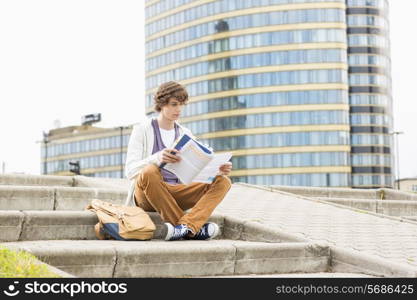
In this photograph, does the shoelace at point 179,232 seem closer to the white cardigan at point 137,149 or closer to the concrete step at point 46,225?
the concrete step at point 46,225

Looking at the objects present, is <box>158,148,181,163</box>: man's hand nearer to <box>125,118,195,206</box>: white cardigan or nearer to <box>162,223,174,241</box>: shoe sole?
<box>125,118,195,206</box>: white cardigan

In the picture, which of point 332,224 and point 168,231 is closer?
point 168,231

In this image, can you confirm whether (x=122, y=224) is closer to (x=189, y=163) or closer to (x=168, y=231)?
(x=168, y=231)

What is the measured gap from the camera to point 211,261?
497 centimetres

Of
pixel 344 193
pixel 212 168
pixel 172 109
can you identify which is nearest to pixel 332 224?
pixel 212 168

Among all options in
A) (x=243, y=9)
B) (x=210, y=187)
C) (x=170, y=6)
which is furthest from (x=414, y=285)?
(x=170, y=6)

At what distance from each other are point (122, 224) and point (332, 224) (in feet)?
10.3

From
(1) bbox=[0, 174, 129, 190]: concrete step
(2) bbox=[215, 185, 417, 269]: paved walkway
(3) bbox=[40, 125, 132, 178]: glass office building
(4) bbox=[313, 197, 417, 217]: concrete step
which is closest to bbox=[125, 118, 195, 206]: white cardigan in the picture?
(2) bbox=[215, 185, 417, 269]: paved walkway

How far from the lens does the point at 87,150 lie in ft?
326

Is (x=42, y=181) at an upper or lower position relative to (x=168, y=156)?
lower

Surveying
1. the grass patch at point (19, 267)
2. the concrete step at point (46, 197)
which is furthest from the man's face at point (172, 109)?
the grass patch at point (19, 267)

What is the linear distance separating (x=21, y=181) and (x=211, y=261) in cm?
638

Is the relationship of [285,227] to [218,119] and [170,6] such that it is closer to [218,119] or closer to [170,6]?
[218,119]

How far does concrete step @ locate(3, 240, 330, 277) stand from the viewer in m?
4.34
